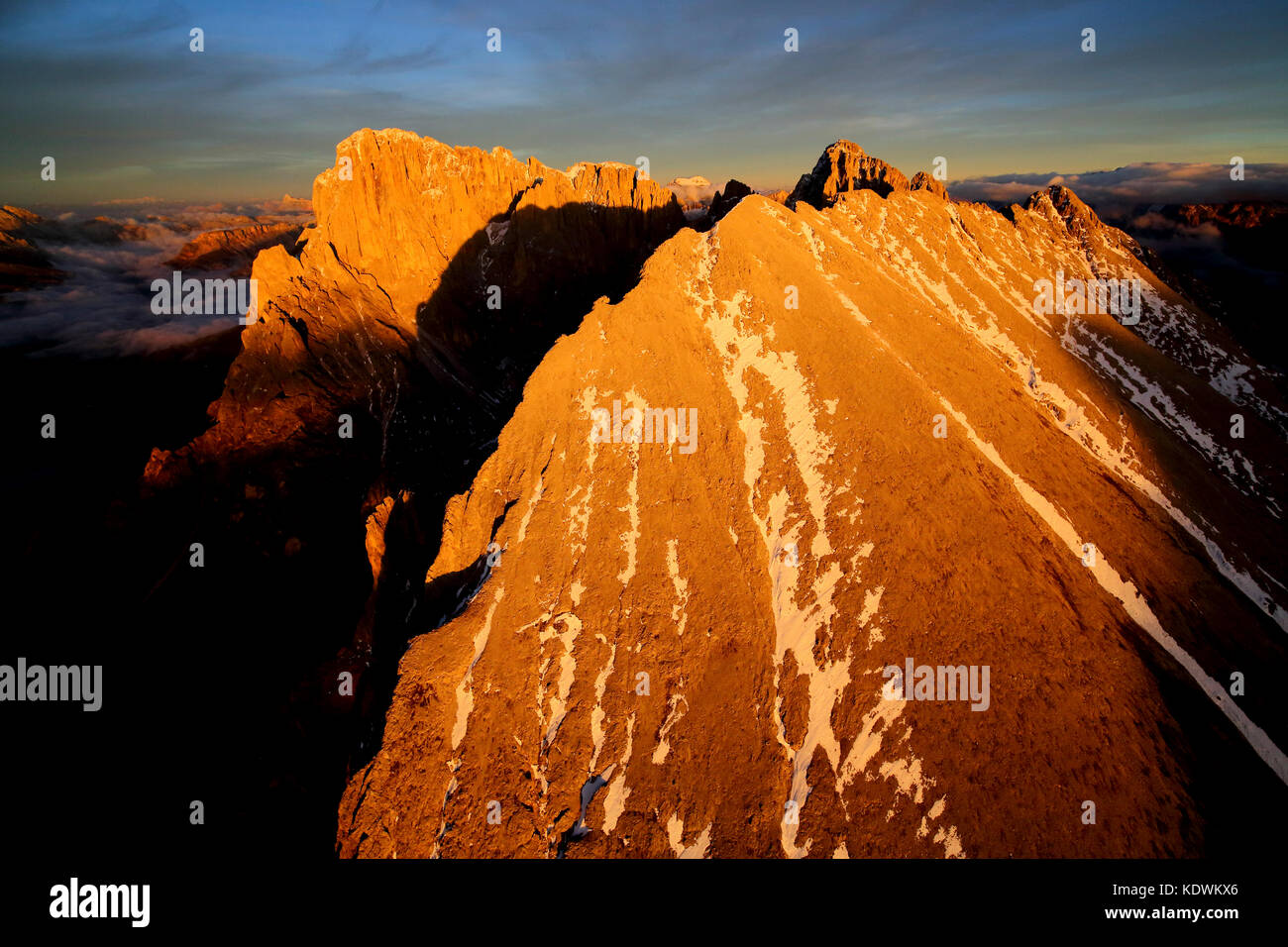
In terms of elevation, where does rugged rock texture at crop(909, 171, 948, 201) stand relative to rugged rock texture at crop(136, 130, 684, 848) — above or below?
above

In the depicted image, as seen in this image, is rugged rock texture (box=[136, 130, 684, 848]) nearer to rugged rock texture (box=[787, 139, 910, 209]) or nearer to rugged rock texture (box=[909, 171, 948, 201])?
rugged rock texture (box=[787, 139, 910, 209])

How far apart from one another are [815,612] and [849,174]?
280 feet

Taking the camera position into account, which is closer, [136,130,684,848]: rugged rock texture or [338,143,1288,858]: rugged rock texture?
[338,143,1288,858]: rugged rock texture

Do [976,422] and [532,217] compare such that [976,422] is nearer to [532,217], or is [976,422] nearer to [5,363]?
[532,217]

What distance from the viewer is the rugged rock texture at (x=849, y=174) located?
84312mm

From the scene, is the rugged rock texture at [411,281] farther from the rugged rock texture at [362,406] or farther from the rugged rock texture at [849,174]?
the rugged rock texture at [849,174]

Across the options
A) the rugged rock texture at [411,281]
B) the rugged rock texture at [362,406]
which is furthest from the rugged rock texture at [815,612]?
the rugged rock texture at [411,281]

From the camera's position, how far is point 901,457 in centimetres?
3588

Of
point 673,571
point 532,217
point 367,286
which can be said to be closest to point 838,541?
point 673,571

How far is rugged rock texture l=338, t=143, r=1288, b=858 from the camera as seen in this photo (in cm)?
2491

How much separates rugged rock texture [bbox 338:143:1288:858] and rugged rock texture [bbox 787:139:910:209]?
47158 millimetres

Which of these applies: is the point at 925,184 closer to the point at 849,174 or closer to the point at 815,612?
the point at 849,174

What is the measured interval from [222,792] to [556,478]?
40689 millimetres

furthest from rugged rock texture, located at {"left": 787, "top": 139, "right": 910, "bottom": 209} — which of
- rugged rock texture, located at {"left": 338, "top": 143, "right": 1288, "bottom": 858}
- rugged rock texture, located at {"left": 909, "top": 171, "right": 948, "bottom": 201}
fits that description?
rugged rock texture, located at {"left": 338, "top": 143, "right": 1288, "bottom": 858}
